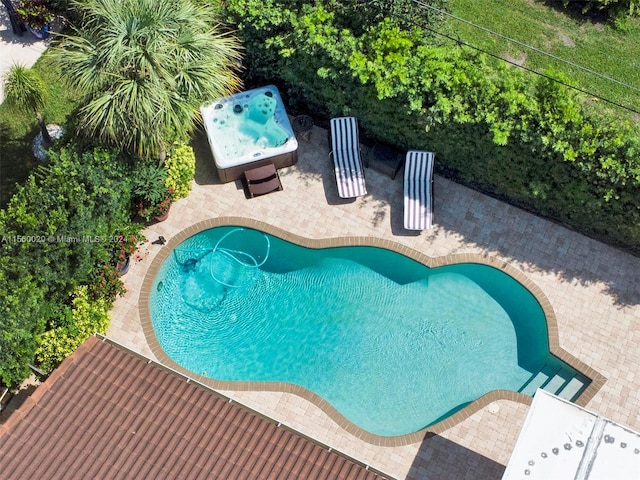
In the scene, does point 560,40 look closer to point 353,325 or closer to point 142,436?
point 353,325

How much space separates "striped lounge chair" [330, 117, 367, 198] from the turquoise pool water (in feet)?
7.47

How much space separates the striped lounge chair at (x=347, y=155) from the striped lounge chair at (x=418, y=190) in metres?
1.55

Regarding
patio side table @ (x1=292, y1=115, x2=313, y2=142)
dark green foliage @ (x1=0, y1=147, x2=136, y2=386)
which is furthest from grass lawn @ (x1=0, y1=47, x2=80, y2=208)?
patio side table @ (x1=292, y1=115, x2=313, y2=142)

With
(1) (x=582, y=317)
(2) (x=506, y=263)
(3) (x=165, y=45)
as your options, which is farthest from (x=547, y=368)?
(3) (x=165, y=45)

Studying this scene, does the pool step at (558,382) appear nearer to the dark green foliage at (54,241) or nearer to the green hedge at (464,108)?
the green hedge at (464,108)

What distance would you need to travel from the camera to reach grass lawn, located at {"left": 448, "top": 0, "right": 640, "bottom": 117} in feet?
70.4

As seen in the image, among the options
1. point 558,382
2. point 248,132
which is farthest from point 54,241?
point 558,382

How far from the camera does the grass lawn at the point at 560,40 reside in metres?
21.5

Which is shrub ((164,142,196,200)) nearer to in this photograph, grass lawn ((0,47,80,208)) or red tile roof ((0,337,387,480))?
grass lawn ((0,47,80,208))

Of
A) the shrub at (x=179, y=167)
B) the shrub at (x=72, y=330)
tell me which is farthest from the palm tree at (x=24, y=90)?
the shrub at (x=72, y=330)

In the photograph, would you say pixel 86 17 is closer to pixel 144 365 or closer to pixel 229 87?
pixel 229 87

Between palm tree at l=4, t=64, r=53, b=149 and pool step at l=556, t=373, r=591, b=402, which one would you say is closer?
palm tree at l=4, t=64, r=53, b=149

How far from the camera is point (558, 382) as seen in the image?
63.2 ft

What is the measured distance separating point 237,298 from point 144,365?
164 inches
